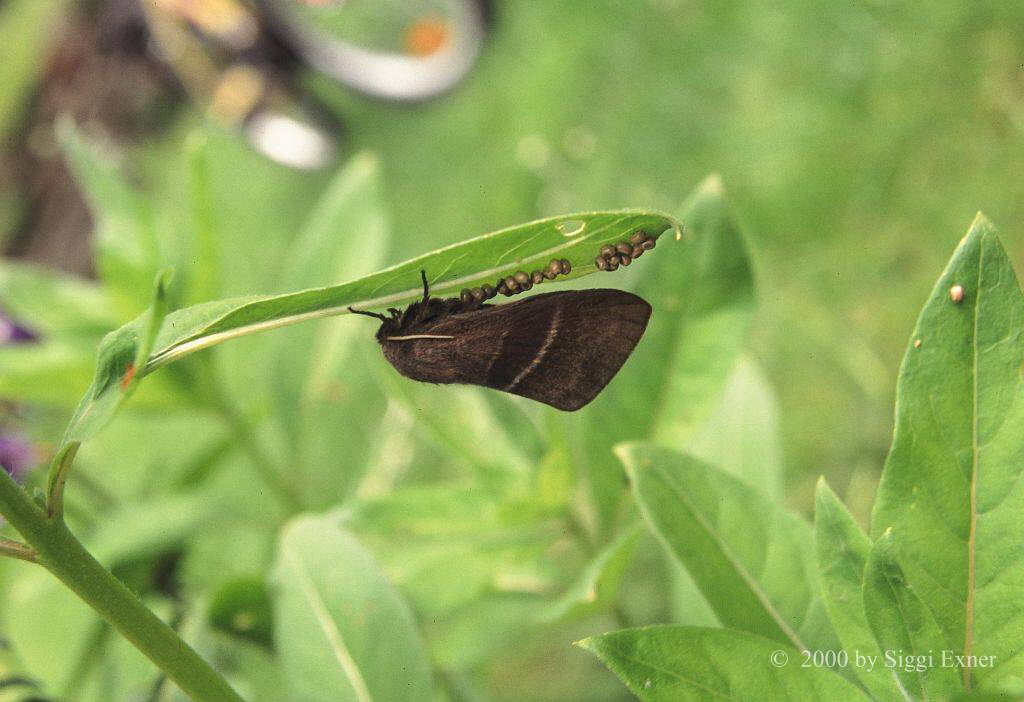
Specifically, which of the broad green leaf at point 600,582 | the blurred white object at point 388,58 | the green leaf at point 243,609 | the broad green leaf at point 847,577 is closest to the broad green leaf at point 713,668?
the broad green leaf at point 847,577

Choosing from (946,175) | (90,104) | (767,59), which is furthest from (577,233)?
(90,104)

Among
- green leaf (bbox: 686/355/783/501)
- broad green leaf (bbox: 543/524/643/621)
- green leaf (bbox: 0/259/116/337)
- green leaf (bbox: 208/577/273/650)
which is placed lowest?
green leaf (bbox: 0/259/116/337)

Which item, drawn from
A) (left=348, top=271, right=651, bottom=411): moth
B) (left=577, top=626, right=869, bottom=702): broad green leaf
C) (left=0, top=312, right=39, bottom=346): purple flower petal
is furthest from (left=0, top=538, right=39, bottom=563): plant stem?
(left=0, top=312, right=39, bottom=346): purple flower petal

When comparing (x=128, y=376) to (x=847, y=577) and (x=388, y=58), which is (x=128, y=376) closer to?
(x=847, y=577)

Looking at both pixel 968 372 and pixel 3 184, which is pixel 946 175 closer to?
pixel 968 372

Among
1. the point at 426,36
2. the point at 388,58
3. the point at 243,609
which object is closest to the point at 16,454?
the point at 243,609

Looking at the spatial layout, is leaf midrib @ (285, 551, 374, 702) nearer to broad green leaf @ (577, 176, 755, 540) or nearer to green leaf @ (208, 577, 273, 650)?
green leaf @ (208, 577, 273, 650)

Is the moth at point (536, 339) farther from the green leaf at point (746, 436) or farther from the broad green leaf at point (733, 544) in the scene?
the green leaf at point (746, 436)
